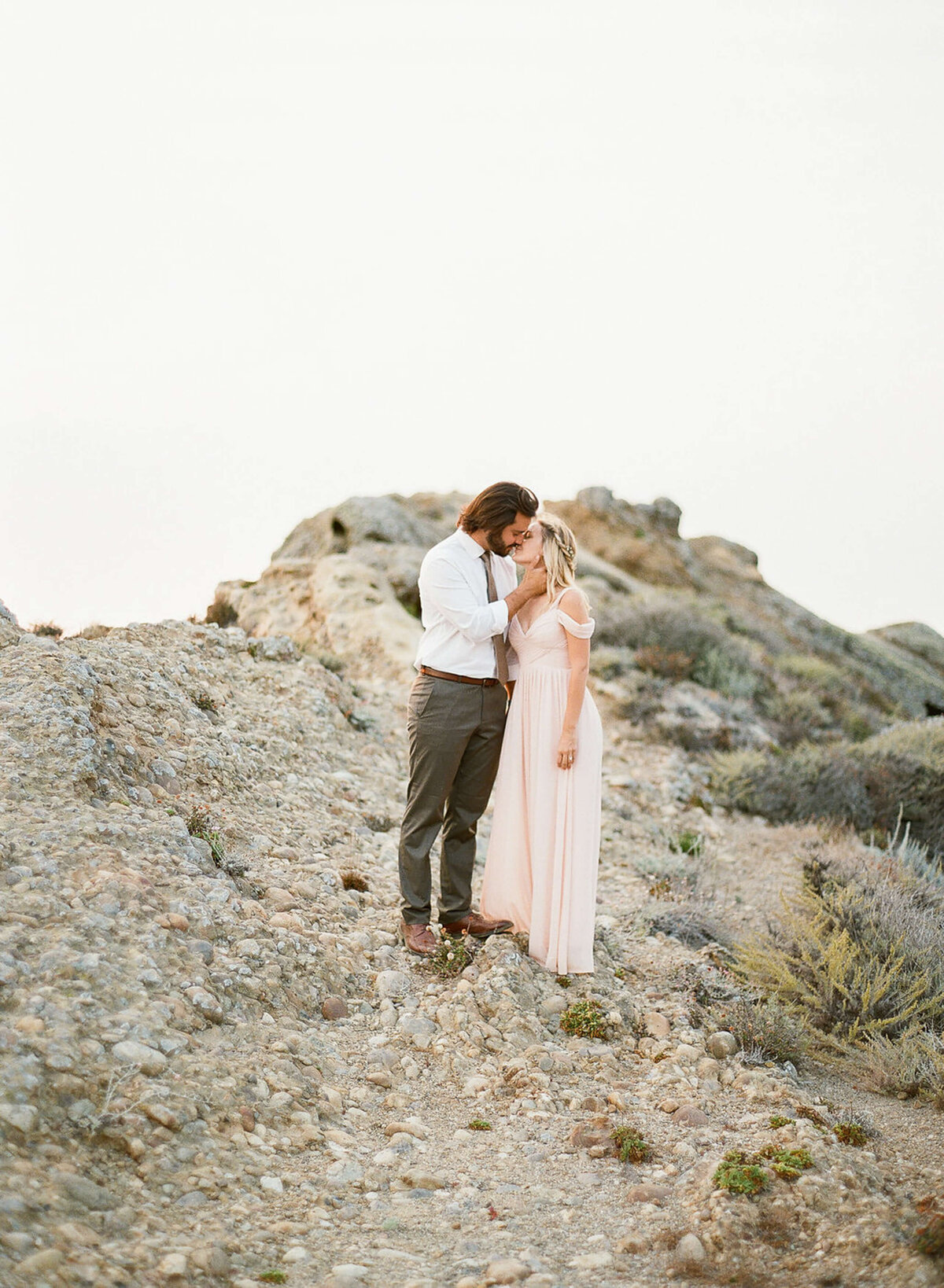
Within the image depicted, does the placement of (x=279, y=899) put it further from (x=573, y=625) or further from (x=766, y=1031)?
(x=766, y=1031)

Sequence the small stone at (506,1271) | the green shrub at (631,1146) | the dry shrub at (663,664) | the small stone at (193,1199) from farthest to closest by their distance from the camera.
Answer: the dry shrub at (663,664) → the green shrub at (631,1146) → the small stone at (193,1199) → the small stone at (506,1271)

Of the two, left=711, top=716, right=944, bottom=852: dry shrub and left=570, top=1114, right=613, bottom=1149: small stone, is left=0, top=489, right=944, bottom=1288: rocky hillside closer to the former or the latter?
left=570, top=1114, right=613, bottom=1149: small stone

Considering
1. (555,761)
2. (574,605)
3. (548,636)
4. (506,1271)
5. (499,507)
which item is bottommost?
(506,1271)

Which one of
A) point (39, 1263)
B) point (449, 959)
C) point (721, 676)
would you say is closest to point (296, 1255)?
point (39, 1263)

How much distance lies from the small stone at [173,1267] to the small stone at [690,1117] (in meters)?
2.23

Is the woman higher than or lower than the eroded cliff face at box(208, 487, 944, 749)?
lower

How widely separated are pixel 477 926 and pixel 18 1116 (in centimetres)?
282

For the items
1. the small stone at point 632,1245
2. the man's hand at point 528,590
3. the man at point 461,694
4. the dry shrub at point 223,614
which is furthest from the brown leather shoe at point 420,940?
the dry shrub at point 223,614

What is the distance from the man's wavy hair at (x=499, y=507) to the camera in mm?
4977

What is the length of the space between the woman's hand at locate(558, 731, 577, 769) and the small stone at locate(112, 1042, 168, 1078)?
245cm

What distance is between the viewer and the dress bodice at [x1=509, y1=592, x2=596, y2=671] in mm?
5000

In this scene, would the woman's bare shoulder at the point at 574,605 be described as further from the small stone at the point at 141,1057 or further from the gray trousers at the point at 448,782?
the small stone at the point at 141,1057

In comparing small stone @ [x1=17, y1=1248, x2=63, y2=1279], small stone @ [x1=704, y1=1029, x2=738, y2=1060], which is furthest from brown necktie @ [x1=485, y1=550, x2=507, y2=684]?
small stone @ [x1=17, y1=1248, x2=63, y2=1279]

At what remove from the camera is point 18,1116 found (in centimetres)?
302
